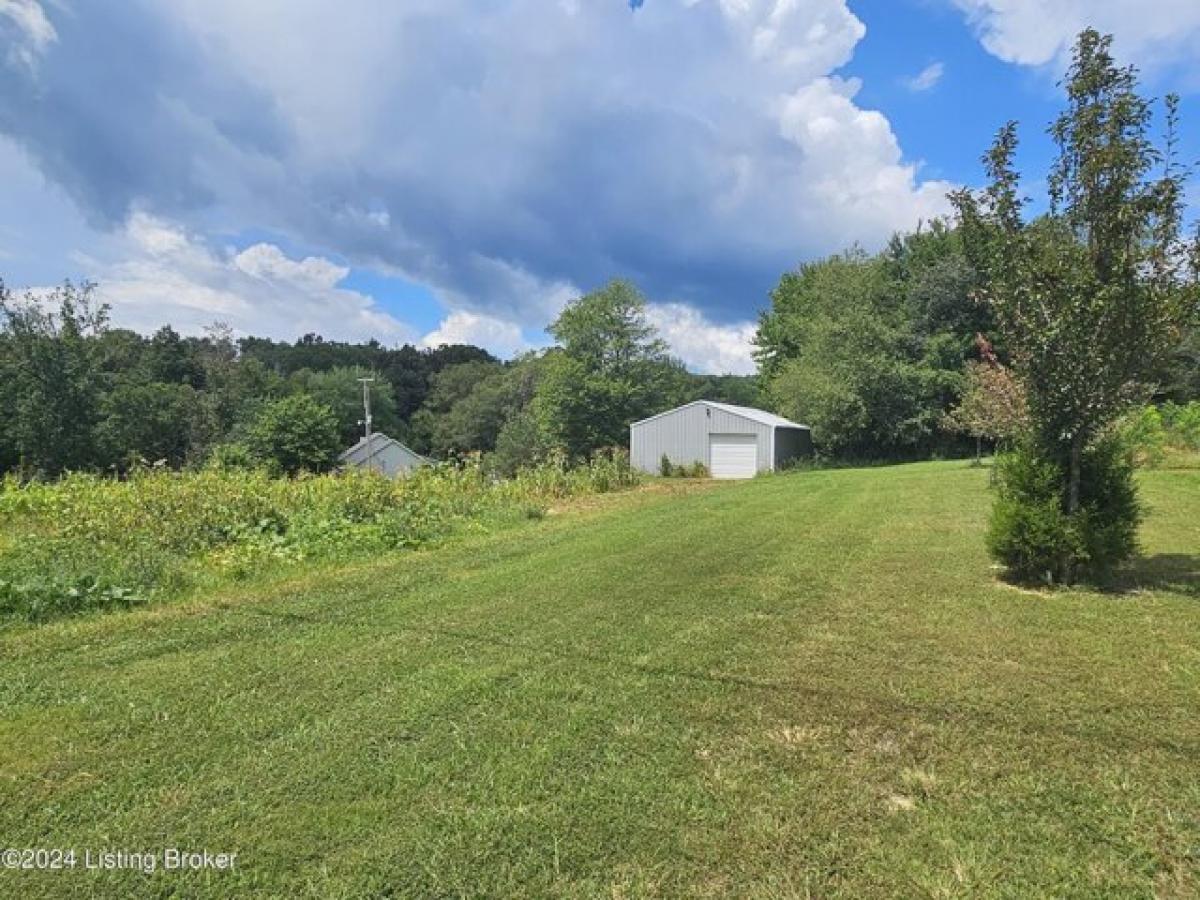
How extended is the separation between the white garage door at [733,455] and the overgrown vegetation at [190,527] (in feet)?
51.8

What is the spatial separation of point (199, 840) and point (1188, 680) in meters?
4.62

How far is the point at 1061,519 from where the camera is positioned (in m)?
5.74

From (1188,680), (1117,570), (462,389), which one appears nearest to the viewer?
(1188,680)

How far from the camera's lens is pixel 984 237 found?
5.94m

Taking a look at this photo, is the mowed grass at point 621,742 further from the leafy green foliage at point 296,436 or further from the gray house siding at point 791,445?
the leafy green foliage at point 296,436

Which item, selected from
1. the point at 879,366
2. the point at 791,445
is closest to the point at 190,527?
the point at 791,445

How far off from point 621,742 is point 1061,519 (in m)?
4.68

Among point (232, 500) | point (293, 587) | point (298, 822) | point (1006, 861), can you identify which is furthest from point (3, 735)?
point (232, 500)

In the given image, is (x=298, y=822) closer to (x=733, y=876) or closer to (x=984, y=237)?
(x=733, y=876)

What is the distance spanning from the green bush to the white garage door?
20706 mm

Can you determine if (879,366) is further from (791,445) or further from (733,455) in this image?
(733,455)

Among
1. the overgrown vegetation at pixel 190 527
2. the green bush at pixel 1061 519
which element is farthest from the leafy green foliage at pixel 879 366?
the green bush at pixel 1061 519

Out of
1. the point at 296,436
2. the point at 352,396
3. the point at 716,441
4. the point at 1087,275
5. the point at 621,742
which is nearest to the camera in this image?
the point at 621,742

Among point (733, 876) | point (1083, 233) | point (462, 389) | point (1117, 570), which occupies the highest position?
point (462, 389)
